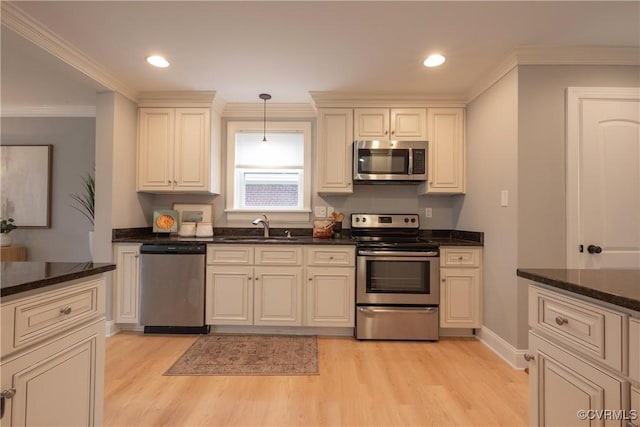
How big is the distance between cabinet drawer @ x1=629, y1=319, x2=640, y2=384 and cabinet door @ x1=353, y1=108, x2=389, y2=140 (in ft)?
8.49

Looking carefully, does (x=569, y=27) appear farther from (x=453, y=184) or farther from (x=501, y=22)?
(x=453, y=184)

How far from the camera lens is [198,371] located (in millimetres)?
2178

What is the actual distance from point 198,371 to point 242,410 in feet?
1.97

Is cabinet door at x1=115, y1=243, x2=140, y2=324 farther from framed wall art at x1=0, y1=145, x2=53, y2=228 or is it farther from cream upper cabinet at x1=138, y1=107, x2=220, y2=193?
framed wall art at x1=0, y1=145, x2=53, y2=228

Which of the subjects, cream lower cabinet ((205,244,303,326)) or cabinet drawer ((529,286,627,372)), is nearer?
cabinet drawer ((529,286,627,372))

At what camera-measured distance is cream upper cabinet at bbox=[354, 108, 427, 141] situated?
10.3ft

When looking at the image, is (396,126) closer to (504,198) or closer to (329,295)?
(504,198)

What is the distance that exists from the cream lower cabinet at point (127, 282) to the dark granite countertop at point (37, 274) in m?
1.72

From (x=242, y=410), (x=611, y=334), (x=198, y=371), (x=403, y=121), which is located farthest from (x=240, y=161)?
(x=611, y=334)

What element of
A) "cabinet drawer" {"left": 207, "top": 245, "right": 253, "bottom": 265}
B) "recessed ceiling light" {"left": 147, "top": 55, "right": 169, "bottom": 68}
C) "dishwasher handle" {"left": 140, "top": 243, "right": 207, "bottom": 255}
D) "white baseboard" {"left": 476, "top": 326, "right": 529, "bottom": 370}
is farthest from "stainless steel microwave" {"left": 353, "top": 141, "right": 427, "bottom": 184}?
"recessed ceiling light" {"left": 147, "top": 55, "right": 169, "bottom": 68}

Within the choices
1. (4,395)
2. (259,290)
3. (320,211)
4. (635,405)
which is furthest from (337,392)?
(320,211)

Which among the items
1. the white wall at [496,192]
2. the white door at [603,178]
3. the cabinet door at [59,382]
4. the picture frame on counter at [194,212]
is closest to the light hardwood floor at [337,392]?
the white wall at [496,192]

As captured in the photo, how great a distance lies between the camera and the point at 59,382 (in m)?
1.08

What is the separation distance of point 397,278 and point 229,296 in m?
1.57
